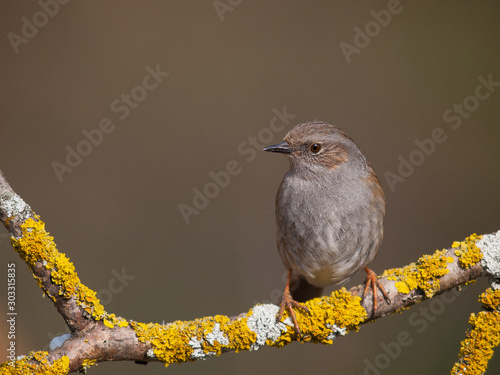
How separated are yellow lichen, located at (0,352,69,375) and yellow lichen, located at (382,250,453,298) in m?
1.62

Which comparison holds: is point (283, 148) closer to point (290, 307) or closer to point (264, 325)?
point (290, 307)

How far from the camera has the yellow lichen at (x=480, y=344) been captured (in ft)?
8.54

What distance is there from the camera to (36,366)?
2.28m

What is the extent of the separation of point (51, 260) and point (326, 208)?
1545 mm

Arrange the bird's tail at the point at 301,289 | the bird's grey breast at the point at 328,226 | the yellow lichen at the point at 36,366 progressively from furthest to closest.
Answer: the bird's tail at the point at 301,289, the bird's grey breast at the point at 328,226, the yellow lichen at the point at 36,366

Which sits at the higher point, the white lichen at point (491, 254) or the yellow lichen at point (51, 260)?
the yellow lichen at point (51, 260)

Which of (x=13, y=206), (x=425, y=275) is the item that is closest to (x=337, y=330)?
(x=425, y=275)

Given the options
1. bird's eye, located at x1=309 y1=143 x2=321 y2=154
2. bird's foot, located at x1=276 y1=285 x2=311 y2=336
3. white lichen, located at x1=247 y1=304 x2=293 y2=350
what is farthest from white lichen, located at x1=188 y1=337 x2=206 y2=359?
bird's eye, located at x1=309 y1=143 x2=321 y2=154

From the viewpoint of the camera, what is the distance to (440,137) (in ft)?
17.4

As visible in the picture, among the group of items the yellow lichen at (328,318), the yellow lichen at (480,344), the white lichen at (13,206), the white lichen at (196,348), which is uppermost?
the white lichen at (13,206)

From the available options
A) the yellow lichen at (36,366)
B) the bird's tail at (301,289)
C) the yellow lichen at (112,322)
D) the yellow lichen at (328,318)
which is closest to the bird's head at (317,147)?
the bird's tail at (301,289)

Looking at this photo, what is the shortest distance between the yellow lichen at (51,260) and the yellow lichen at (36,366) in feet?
0.83

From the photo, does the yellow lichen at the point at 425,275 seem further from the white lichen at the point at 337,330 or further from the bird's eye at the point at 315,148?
the bird's eye at the point at 315,148

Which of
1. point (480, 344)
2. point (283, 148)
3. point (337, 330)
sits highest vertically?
point (283, 148)
